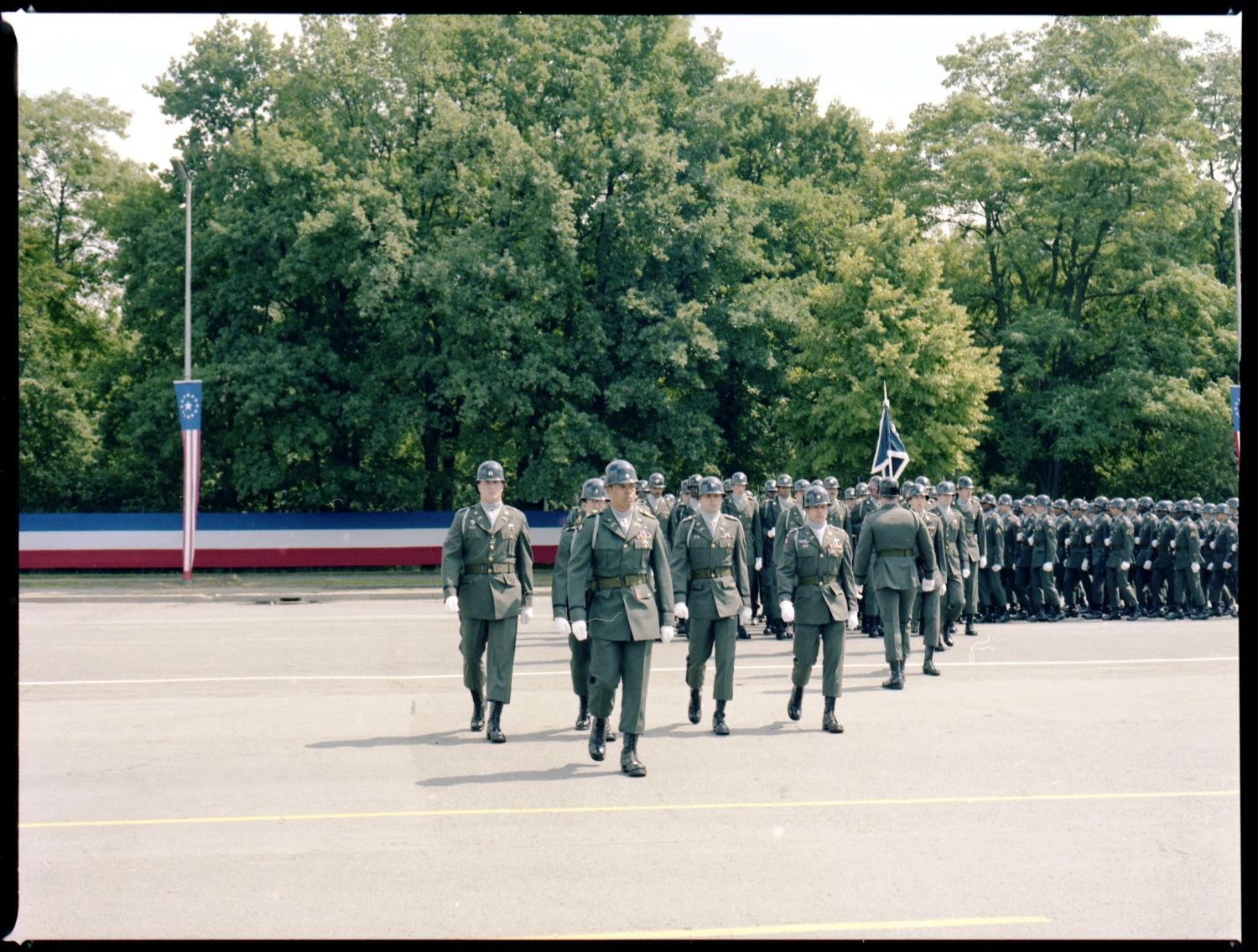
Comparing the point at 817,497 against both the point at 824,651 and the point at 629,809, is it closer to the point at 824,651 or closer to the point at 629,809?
the point at 824,651

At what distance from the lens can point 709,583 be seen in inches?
436

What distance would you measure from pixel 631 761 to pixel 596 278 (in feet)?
91.9

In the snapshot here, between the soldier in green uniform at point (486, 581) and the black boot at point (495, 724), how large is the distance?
0.26 metres

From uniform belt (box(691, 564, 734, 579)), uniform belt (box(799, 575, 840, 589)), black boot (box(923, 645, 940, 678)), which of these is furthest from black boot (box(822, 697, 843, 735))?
black boot (box(923, 645, 940, 678))

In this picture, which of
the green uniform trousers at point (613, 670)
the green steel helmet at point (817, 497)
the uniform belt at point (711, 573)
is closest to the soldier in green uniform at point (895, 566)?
the green steel helmet at point (817, 497)

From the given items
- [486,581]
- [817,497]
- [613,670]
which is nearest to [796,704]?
[817,497]

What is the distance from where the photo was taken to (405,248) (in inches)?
1316

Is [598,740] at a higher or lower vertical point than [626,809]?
higher

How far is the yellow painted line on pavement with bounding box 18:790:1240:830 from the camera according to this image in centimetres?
762

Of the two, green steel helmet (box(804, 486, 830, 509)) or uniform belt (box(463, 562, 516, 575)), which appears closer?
uniform belt (box(463, 562, 516, 575))

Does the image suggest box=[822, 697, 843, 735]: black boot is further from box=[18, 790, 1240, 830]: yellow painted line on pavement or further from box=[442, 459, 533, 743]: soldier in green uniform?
box=[442, 459, 533, 743]: soldier in green uniform

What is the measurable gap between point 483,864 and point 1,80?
4.95m

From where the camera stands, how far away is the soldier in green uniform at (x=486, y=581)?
10664mm

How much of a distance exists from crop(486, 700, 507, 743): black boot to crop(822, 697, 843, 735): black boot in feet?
8.88
